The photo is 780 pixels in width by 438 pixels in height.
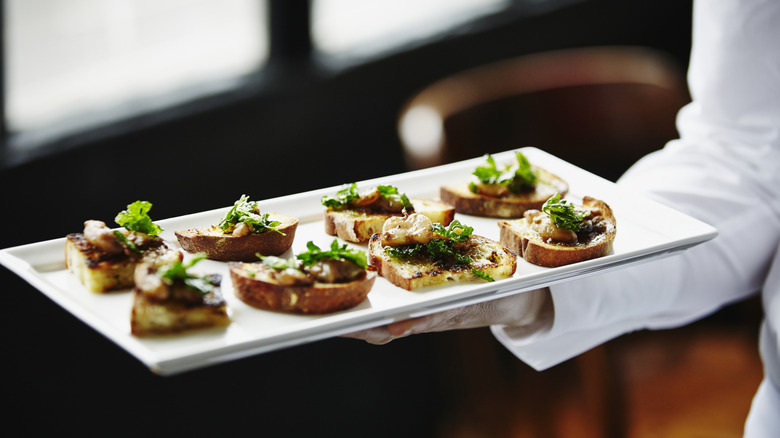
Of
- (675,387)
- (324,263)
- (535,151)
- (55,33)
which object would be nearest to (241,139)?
(55,33)

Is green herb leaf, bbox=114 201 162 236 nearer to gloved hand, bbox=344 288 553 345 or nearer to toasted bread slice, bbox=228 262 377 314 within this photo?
toasted bread slice, bbox=228 262 377 314

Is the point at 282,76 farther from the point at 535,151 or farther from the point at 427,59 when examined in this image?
the point at 535,151

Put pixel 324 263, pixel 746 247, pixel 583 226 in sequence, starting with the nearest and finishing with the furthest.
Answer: pixel 324 263 → pixel 583 226 → pixel 746 247

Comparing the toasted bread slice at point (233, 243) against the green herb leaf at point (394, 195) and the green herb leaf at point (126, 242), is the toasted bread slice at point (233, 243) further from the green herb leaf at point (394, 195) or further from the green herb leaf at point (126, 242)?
the green herb leaf at point (394, 195)

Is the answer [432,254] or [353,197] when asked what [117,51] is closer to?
[353,197]

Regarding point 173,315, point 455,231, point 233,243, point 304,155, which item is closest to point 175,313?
point 173,315

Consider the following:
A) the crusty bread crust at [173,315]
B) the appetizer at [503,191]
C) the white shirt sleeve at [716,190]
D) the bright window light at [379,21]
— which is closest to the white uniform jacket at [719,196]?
the white shirt sleeve at [716,190]

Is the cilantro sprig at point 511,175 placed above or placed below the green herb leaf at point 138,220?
below
